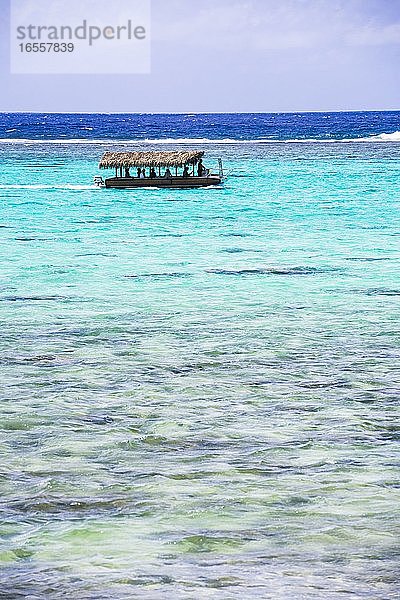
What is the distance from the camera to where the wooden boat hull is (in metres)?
34.3

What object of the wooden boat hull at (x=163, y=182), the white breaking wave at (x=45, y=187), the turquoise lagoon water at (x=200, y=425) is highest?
the wooden boat hull at (x=163, y=182)

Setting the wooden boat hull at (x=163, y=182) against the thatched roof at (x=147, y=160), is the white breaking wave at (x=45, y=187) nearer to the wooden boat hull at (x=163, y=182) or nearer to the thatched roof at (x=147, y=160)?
the wooden boat hull at (x=163, y=182)

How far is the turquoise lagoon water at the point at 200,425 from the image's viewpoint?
507 cm

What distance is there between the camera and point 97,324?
35.6ft

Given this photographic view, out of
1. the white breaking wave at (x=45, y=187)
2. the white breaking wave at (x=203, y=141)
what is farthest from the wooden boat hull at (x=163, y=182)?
the white breaking wave at (x=203, y=141)

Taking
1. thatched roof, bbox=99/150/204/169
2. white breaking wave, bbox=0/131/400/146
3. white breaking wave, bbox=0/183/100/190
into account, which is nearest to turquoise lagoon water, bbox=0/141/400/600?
thatched roof, bbox=99/150/204/169

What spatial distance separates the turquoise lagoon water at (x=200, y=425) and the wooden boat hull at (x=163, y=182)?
55.6ft

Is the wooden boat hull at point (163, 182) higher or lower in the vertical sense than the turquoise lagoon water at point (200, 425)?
higher

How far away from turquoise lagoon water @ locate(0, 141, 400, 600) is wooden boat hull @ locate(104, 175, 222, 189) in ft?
55.6

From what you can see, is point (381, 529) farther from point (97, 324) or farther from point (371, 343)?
point (97, 324)

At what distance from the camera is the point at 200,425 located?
23.8 ft

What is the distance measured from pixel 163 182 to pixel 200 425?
2771 centimetres

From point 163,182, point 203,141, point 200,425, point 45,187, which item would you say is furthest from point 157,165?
point 203,141

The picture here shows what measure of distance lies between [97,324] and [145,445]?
4112 mm
